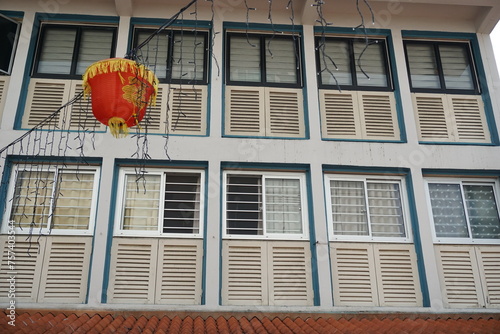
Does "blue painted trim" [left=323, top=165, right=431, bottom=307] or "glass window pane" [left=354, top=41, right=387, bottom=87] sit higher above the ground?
"glass window pane" [left=354, top=41, right=387, bottom=87]

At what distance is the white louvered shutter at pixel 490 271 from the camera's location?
27.6ft

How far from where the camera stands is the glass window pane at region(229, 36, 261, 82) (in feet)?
32.3

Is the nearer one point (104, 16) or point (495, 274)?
point (495, 274)

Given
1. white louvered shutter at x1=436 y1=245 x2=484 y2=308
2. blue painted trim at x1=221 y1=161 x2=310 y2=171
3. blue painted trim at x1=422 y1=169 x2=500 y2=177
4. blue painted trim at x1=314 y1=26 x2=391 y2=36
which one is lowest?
white louvered shutter at x1=436 y1=245 x2=484 y2=308

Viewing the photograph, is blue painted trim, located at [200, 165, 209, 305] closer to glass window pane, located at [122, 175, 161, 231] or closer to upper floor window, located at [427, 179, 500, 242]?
glass window pane, located at [122, 175, 161, 231]

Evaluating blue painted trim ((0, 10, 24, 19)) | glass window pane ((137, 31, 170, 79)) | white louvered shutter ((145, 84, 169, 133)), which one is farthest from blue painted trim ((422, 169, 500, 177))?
blue painted trim ((0, 10, 24, 19))

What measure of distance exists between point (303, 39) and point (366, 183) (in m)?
3.17

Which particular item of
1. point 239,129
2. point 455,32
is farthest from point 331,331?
point 455,32

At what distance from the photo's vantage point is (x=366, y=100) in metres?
9.71

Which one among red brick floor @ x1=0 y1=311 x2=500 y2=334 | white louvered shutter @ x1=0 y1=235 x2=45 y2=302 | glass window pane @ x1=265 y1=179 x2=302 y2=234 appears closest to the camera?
red brick floor @ x1=0 y1=311 x2=500 y2=334

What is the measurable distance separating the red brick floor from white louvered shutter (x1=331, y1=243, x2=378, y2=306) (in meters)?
0.45

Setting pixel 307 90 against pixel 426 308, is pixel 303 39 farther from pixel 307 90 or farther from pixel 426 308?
pixel 426 308

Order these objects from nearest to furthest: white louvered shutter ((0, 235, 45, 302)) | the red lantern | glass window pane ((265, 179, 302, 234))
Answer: the red lantern < white louvered shutter ((0, 235, 45, 302)) < glass window pane ((265, 179, 302, 234))

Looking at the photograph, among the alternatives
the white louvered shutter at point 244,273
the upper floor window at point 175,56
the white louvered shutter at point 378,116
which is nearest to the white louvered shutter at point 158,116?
the upper floor window at point 175,56
